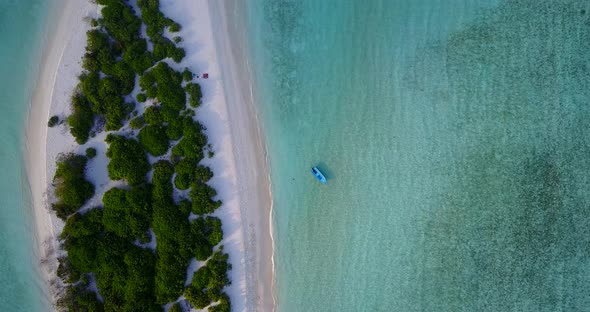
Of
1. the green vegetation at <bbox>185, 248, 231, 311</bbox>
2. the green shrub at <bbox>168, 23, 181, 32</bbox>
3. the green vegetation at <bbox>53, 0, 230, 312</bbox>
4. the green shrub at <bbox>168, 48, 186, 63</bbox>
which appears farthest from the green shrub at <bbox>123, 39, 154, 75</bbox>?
the green vegetation at <bbox>185, 248, 231, 311</bbox>

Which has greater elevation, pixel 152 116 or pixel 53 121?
pixel 53 121

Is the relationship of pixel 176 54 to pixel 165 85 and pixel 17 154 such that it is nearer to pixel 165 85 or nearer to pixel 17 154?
pixel 165 85

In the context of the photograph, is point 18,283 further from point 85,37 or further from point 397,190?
point 397,190

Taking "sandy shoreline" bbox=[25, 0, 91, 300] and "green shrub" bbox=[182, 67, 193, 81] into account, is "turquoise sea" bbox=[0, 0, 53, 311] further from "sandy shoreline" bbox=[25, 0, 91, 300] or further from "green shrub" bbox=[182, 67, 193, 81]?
"green shrub" bbox=[182, 67, 193, 81]

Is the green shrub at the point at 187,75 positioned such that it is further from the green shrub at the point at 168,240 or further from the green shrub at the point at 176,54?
the green shrub at the point at 168,240

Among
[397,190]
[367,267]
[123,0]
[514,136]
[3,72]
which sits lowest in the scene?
[367,267]

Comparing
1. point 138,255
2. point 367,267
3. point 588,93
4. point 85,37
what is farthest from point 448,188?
point 85,37

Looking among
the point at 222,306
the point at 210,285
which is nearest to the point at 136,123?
the point at 210,285

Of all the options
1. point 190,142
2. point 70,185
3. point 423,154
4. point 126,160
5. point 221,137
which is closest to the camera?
point 70,185
